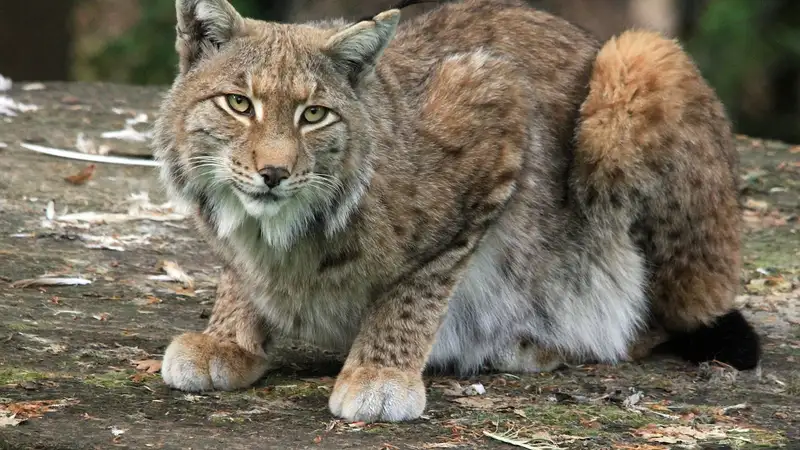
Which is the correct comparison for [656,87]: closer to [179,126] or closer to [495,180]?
[495,180]

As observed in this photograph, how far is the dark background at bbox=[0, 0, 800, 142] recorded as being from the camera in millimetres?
10133

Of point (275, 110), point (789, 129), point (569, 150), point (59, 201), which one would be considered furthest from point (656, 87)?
point (789, 129)

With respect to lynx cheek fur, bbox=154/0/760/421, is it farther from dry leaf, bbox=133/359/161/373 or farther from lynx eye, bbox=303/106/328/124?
dry leaf, bbox=133/359/161/373

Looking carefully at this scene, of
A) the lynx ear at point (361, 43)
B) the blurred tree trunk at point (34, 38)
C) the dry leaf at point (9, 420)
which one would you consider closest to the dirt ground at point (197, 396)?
the dry leaf at point (9, 420)

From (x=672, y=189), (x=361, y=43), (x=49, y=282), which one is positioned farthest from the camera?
(x=49, y=282)

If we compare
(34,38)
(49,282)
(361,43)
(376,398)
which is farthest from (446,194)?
(34,38)

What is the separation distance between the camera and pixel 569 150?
484 centimetres

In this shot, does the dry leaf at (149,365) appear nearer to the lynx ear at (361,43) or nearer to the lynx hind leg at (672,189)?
the lynx ear at (361,43)

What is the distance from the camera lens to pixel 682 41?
1122 centimetres

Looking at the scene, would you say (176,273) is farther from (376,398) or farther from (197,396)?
(376,398)

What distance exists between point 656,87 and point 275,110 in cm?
175

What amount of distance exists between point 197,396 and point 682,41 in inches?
320

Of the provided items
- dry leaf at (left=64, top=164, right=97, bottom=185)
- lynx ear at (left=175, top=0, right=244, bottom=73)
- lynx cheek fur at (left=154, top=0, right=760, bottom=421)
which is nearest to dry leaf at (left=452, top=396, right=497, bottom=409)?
lynx cheek fur at (left=154, top=0, right=760, bottom=421)

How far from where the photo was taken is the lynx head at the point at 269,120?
12.4ft
